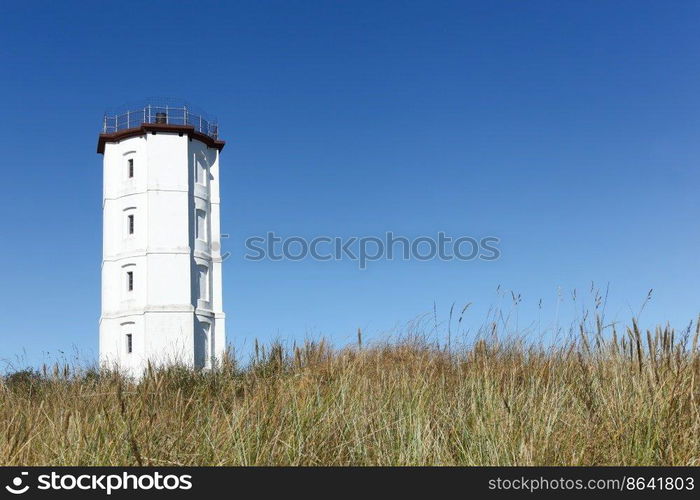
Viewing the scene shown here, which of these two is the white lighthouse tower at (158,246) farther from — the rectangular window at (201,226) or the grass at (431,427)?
the grass at (431,427)

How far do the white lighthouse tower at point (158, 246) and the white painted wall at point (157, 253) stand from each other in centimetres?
5

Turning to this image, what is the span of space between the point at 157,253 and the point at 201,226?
329cm

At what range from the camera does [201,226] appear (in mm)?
38531

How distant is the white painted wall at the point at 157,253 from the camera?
35875 millimetres

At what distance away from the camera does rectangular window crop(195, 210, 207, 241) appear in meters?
38.3

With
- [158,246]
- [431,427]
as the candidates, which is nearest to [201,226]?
[158,246]

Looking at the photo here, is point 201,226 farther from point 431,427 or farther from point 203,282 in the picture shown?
point 431,427

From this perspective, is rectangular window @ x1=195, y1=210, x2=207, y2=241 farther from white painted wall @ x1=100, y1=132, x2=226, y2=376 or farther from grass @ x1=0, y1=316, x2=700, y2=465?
grass @ x1=0, y1=316, x2=700, y2=465

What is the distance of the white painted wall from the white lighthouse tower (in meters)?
0.05
